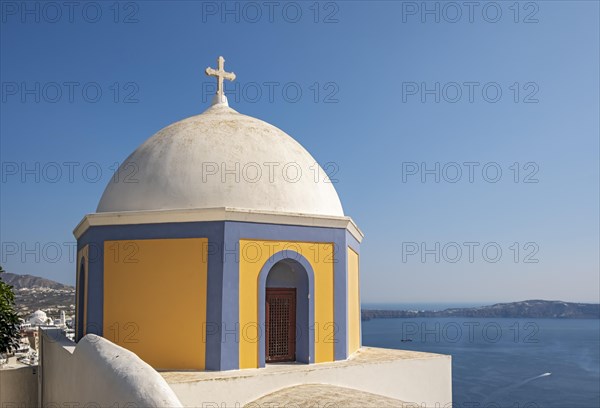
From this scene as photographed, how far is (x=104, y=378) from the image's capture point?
18.1ft

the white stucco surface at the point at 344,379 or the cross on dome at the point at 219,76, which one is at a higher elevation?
the cross on dome at the point at 219,76

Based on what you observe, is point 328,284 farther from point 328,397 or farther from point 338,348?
point 328,397

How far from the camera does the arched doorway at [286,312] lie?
8.57 meters

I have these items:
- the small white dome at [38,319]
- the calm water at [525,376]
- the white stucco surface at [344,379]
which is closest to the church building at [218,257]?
the white stucco surface at [344,379]

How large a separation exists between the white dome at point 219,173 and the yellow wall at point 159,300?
0.70 meters

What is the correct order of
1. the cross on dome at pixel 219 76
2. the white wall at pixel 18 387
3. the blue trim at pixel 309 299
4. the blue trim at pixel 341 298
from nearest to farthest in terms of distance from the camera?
the blue trim at pixel 309 299 → the blue trim at pixel 341 298 → the cross on dome at pixel 219 76 → the white wall at pixel 18 387

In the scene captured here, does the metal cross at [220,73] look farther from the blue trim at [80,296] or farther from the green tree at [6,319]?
the green tree at [6,319]

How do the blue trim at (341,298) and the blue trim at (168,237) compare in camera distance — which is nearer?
the blue trim at (168,237)

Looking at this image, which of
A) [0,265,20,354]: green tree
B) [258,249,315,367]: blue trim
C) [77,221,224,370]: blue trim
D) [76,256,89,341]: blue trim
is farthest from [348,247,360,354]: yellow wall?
[0,265,20,354]: green tree

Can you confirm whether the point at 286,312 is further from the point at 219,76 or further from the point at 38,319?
the point at 38,319

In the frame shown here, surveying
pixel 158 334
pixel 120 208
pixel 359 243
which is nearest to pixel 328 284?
pixel 359 243

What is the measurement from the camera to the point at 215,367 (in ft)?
25.5

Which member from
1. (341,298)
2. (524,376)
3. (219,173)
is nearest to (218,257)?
(219,173)

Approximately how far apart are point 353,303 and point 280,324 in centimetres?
166
